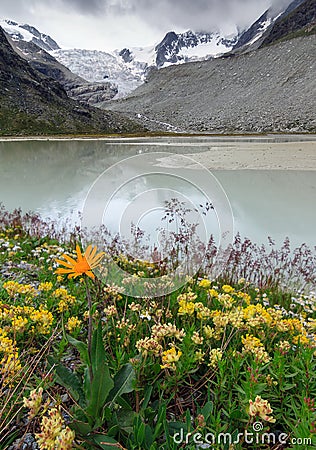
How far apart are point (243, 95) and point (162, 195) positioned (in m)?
84.3

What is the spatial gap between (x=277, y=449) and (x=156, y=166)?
13.8 metres

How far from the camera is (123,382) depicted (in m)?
1.67

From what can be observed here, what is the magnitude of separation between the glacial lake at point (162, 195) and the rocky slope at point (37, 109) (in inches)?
2170

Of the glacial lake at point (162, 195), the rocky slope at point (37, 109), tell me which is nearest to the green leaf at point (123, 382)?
the glacial lake at point (162, 195)

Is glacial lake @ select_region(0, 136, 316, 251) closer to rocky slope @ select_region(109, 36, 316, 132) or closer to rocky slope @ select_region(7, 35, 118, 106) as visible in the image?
rocky slope @ select_region(109, 36, 316, 132)

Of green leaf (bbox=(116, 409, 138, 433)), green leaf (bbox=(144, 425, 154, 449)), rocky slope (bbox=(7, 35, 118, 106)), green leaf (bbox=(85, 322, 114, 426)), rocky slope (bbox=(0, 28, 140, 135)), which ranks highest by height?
rocky slope (bbox=(7, 35, 118, 106))

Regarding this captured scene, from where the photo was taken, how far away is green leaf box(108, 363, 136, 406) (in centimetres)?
162

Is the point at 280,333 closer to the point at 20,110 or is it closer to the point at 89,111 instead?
the point at 20,110

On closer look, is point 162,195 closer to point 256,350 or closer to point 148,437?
point 256,350

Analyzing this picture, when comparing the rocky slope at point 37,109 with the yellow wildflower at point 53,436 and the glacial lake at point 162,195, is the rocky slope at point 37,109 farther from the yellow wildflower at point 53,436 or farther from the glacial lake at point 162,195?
the yellow wildflower at point 53,436

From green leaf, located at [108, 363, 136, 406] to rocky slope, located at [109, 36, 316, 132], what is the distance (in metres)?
61.4

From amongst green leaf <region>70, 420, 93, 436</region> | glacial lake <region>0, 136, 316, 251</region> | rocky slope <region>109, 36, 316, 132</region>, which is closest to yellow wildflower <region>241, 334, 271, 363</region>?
green leaf <region>70, 420, 93, 436</region>

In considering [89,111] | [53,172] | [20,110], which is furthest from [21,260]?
[89,111]

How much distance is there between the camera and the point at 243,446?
61.9 inches
